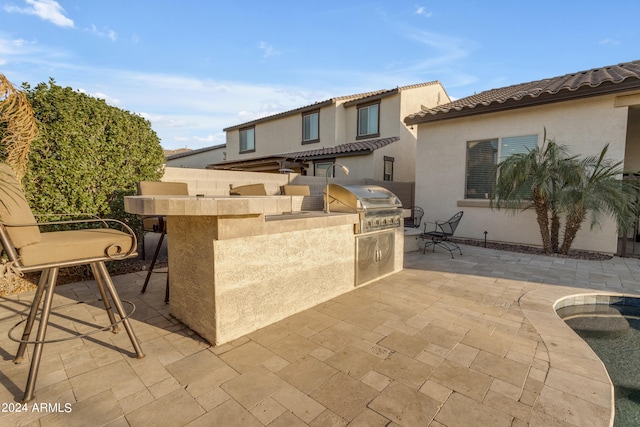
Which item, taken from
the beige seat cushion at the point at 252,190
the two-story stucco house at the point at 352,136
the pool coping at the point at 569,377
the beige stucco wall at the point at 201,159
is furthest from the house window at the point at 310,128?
the pool coping at the point at 569,377

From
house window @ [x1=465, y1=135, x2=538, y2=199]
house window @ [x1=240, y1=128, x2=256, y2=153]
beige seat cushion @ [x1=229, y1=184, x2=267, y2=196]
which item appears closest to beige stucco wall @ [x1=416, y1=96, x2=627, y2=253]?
house window @ [x1=465, y1=135, x2=538, y2=199]

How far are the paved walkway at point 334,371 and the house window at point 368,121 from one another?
1180cm

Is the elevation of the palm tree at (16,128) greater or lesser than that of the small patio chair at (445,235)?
greater

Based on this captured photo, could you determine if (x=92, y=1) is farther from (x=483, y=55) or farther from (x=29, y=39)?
(x=483, y=55)

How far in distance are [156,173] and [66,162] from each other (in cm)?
136

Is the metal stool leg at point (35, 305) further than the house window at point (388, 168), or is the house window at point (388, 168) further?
the house window at point (388, 168)

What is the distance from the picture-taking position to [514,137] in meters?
7.25

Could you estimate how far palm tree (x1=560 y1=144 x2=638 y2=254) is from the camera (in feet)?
18.5

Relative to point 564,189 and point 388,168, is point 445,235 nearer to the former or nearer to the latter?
point 564,189

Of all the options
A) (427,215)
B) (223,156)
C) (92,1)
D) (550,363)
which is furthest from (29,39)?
(223,156)

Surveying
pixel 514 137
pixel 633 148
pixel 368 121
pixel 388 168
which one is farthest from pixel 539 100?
pixel 368 121

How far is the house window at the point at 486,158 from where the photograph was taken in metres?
7.21

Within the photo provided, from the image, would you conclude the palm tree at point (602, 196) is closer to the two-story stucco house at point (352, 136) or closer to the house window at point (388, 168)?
the two-story stucco house at point (352, 136)

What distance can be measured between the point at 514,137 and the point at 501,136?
0.29 m
